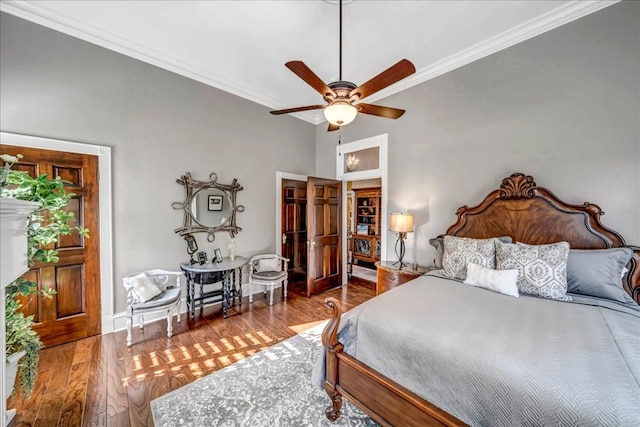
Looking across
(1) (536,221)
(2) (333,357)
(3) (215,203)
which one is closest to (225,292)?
(3) (215,203)

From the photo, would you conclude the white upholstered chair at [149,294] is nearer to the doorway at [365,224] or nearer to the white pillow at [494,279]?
the white pillow at [494,279]

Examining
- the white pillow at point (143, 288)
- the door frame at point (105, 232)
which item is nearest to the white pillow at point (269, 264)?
the white pillow at point (143, 288)

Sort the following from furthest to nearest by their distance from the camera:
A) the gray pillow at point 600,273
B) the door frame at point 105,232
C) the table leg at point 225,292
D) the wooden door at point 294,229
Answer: the wooden door at point 294,229 → the table leg at point 225,292 → the door frame at point 105,232 → the gray pillow at point 600,273

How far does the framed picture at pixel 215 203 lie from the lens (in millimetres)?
3600

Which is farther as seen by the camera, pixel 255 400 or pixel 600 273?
pixel 600 273

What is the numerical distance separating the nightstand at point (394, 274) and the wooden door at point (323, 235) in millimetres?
1212

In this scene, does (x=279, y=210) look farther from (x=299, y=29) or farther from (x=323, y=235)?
(x=299, y=29)

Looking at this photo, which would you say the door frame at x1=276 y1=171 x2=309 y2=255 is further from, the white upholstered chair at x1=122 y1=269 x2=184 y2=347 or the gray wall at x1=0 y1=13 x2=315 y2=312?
the white upholstered chair at x1=122 y1=269 x2=184 y2=347

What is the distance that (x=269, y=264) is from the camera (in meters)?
4.04

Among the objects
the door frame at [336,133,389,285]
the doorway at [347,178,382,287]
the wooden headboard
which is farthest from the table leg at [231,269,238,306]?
the doorway at [347,178,382,287]

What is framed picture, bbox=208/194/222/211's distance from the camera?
360 centimetres

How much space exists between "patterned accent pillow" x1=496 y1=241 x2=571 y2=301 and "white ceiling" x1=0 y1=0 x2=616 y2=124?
7.56 feet

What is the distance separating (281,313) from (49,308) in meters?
2.46

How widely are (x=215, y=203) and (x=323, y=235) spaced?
1865 mm
